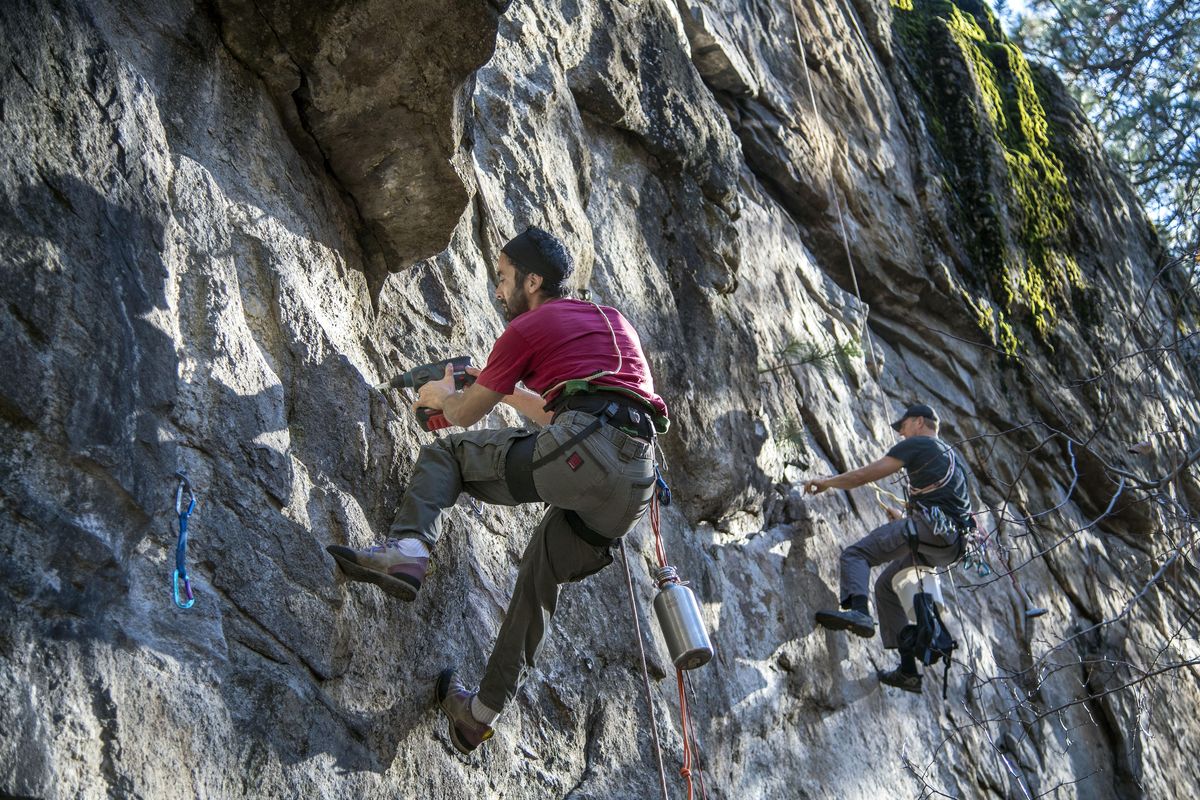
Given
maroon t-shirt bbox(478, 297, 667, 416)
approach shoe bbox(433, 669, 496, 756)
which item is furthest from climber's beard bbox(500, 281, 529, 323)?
approach shoe bbox(433, 669, 496, 756)

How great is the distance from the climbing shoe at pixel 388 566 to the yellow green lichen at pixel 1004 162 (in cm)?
791

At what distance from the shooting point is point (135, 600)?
12.3ft

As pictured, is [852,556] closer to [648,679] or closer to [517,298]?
[648,679]

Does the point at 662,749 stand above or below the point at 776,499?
below

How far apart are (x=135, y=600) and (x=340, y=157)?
7.41 ft

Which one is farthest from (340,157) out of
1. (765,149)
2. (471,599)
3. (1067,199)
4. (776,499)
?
(1067,199)

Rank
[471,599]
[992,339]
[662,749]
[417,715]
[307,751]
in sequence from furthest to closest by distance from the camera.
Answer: [992,339]
[662,749]
[471,599]
[417,715]
[307,751]

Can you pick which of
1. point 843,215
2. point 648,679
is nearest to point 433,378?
point 648,679

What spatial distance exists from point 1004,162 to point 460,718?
9662mm

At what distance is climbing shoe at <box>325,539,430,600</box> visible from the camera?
429 cm

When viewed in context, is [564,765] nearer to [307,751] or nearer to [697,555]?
[307,751]

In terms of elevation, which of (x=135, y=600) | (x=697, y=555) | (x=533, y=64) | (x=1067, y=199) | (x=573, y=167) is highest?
(x=1067, y=199)

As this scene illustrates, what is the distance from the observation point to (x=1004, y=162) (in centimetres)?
1232

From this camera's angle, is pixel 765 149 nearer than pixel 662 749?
No
